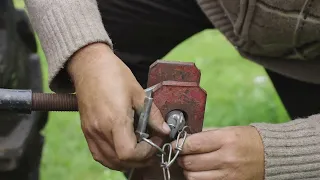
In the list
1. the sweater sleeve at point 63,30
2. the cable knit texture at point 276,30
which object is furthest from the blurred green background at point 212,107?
the sweater sleeve at point 63,30

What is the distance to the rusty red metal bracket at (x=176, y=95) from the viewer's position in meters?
1.08

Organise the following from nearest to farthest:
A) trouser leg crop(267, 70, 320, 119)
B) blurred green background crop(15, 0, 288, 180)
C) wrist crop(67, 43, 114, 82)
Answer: wrist crop(67, 43, 114, 82) < trouser leg crop(267, 70, 320, 119) < blurred green background crop(15, 0, 288, 180)

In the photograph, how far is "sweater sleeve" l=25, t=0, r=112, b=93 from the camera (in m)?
1.21

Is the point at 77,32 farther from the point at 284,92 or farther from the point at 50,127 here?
the point at 50,127

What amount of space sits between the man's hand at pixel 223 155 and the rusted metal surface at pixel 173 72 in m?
0.09

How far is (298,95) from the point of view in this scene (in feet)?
5.63

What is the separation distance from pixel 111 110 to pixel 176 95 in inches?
3.9

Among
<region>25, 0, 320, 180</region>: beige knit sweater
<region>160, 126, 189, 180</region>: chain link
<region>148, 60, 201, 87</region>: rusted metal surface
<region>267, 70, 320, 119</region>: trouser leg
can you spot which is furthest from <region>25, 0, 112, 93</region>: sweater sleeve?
<region>267, 70, 320, 119</region>: trouser leg

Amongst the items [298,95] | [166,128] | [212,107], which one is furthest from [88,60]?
[212,107]

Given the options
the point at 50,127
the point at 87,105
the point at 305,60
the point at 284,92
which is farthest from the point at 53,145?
the point at 87,105

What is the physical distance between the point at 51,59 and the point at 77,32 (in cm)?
7

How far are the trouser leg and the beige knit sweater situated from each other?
0.10m

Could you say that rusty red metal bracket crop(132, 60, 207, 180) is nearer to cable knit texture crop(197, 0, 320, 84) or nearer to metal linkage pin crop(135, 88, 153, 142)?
metal linkage pin crop(135, 88, 153, 142)

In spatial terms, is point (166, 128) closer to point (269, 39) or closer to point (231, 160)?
point (231, 160)
